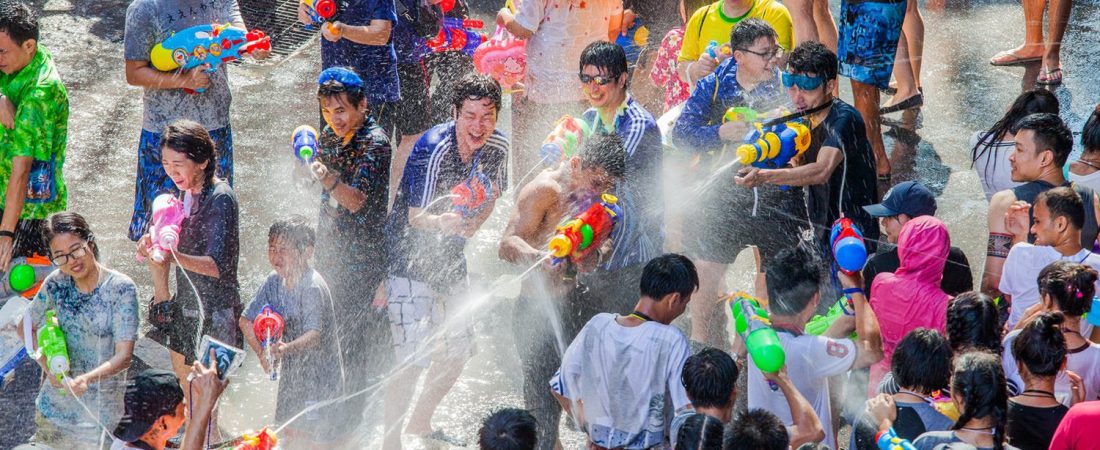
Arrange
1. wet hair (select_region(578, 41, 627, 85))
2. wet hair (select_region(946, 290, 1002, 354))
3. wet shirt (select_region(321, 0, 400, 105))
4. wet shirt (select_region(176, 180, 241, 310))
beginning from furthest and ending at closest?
wet shirt (select_region(321, 0, 400, 105))
wet hair (select_region(578, 41, 627, 85))
wet shirt (select_region(176, 180, 241, 310))
wet hair (select_region(946, 290, 1002, 354))

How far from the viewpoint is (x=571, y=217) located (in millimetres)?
5738

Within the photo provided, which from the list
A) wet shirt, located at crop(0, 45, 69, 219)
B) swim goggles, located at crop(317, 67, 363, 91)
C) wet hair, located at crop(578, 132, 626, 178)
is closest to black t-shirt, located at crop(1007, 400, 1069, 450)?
wet hair, located at crop(578, 132, 626, 178)

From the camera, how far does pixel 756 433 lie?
13.8 ft

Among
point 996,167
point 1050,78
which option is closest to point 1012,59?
point 1050,78

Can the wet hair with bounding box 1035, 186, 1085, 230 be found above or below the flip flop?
above

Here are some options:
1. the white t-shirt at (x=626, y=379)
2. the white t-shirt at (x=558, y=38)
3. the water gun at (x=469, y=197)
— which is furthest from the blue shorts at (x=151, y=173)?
the white t-shirt at (x=626, y=379)

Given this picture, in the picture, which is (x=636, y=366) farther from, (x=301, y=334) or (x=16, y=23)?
(x=16, y=23)

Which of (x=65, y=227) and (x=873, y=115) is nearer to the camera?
(x=65, y=227)

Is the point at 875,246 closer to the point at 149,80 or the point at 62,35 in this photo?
the point at 149,80

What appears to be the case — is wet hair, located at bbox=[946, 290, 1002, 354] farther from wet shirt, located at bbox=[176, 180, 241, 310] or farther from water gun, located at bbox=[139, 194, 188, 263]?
water gun, located at bbox=[139, 194, 188, 263]

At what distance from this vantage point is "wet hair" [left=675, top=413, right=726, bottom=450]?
439 cm

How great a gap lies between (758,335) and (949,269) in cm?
130

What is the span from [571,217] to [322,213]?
1.38 m

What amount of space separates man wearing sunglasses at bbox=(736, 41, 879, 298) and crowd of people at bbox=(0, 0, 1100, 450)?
0.01m
